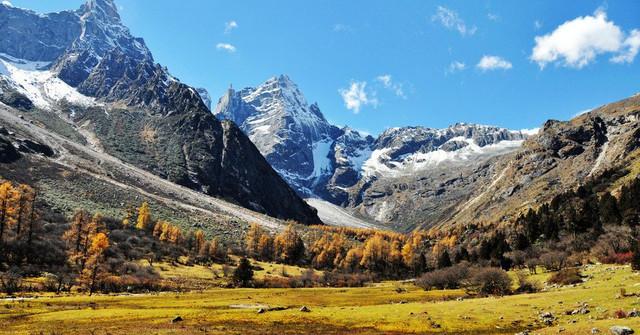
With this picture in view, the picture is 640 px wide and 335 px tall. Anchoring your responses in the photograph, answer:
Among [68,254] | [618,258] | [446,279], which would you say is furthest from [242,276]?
[618,258]

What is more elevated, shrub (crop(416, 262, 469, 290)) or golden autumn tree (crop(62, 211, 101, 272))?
golden autumn tree (crop(62, 211, 101, 272))

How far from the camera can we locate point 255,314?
6334cm

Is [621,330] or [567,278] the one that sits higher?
[567,278]

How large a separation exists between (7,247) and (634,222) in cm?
15893

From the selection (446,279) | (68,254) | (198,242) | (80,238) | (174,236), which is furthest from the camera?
Result: (174,236)

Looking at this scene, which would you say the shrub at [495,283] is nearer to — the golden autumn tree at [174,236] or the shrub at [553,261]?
the shrub at [553,261]

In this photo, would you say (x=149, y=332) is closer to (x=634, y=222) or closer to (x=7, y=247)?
(x=7, y=247)

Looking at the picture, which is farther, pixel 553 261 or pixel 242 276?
pixel 242 276

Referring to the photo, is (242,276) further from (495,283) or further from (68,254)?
(495,283)

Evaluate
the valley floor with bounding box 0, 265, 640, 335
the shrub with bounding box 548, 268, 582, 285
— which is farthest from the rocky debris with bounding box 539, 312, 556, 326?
the shrub with bounding box 548, 268, 582, 285

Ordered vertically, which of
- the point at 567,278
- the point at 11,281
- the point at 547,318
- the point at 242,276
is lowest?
the point at 547,318

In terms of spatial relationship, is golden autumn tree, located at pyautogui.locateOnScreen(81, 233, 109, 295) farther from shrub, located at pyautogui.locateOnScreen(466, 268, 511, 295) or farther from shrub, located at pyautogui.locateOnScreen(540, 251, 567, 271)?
shrub, located at pyautogui.locateOnScreen(540, 251, 567, 271)

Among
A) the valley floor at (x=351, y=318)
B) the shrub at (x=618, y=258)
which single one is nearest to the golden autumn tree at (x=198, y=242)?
the valley floor at (x=351, y=318)

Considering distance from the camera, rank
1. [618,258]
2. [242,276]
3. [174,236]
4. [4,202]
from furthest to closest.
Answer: [174,236] < [242,276] < [4,202] < [618,258]
